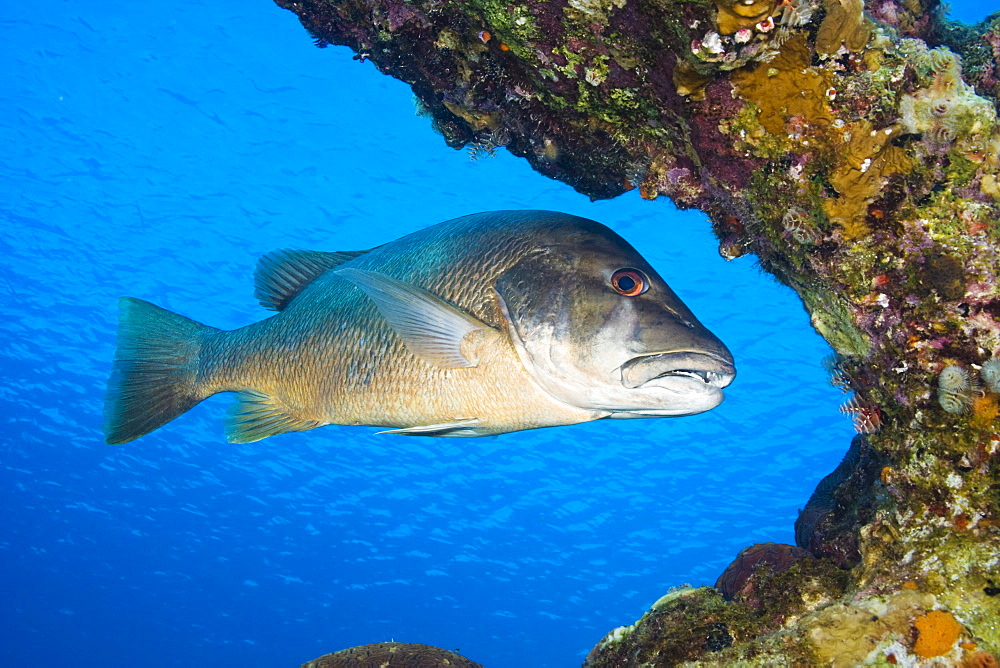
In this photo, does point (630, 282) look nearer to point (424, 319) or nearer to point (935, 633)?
point (424, 319)

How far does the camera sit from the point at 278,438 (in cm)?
2873

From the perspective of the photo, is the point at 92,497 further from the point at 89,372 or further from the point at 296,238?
the point at 296,238

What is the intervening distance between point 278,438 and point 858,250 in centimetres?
3095

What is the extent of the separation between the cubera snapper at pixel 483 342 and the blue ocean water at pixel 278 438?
1387 mm

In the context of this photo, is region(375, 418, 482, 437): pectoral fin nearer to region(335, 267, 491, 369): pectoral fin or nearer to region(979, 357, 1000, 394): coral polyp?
region(335, 267, 491, 369): pectoral fin

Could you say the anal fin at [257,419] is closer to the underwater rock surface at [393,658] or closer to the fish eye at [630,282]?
the fish eye at [630,282]

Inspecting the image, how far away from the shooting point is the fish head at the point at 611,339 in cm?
192

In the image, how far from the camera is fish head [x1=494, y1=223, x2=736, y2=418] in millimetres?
1920

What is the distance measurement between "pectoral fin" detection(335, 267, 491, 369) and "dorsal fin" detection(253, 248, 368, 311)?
1277 millimetres

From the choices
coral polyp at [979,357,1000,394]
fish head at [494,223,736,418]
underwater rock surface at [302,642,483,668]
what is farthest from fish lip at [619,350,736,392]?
underwater rock surface at [302,642,483,668]

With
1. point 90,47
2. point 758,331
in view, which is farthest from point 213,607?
point 758,331

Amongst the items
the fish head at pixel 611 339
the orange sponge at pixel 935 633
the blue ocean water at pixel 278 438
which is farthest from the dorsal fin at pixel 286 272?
the orange sponge at pixel 935 633

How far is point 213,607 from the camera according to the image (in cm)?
4134

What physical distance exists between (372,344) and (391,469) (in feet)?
102
